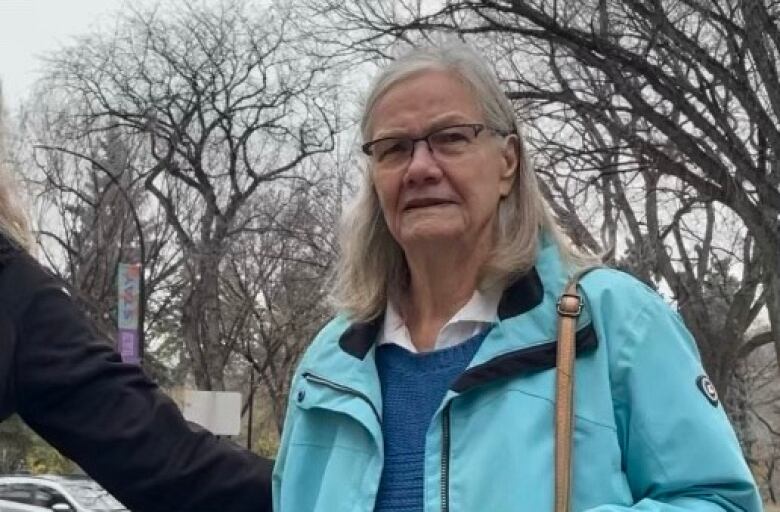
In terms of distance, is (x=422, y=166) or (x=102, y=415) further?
(x=102, y=415)

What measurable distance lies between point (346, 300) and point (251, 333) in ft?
88.7

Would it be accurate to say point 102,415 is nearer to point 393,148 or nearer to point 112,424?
point 112,424

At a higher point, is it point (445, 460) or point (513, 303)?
point (513, 303)

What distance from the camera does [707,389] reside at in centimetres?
202

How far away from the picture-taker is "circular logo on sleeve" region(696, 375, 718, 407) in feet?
6.59

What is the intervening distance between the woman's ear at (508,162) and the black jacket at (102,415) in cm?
85

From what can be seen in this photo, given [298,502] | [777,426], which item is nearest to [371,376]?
[298,502]

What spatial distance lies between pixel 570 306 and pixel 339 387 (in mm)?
466

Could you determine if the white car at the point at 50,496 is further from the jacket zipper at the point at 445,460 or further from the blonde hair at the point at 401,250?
the jacket zipper at the point at 445,460

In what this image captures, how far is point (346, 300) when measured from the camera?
2.56 meters

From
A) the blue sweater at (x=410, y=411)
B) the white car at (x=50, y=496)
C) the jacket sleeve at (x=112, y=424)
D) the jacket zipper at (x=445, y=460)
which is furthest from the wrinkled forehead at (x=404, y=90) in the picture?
the white car at (x=50, y=496)

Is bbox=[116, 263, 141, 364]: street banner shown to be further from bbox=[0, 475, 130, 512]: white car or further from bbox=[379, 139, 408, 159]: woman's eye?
bbox=[379, 139, 408, 159]: woman's eye

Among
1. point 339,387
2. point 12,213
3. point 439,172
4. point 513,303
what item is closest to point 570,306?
point 513,303

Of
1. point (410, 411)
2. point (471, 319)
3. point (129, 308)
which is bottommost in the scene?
point (410, 411)
